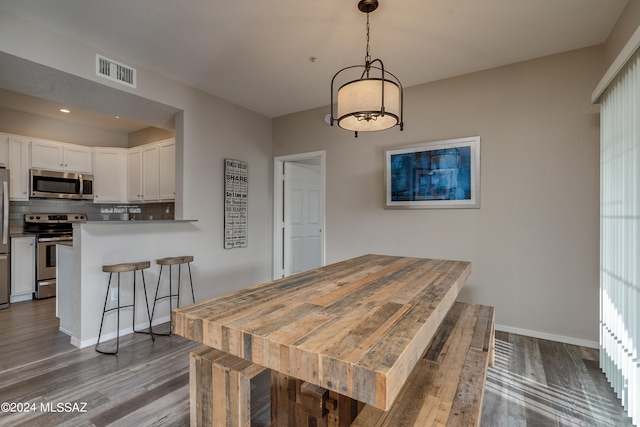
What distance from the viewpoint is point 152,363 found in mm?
2340

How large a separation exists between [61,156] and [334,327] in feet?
17.5

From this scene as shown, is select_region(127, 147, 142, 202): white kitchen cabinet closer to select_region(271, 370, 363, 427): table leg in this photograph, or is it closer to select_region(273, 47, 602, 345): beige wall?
select_region(273, 47, 602, 345): beige wall

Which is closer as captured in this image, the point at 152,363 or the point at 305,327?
the point at 305,327

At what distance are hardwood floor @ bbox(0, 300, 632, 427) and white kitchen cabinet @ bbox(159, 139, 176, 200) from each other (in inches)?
83.6

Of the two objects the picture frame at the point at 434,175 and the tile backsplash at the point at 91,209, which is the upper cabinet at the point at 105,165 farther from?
the picture frame at the point at 434,175

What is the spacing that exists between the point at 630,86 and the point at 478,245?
5.58ft

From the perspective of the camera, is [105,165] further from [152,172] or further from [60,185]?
[152,172]

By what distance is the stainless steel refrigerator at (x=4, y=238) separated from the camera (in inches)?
144

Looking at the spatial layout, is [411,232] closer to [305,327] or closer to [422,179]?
[422,179]

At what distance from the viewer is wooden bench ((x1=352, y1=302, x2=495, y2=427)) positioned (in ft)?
3.51

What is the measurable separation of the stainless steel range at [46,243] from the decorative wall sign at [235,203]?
2033mm

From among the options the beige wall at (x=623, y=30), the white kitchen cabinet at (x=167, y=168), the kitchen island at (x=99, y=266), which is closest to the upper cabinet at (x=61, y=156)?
the white kitchen cabinet at (x=167, y=168)

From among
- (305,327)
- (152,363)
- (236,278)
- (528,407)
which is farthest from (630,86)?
(236,278)

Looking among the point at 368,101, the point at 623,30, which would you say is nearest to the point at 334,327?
the point at 368,101
